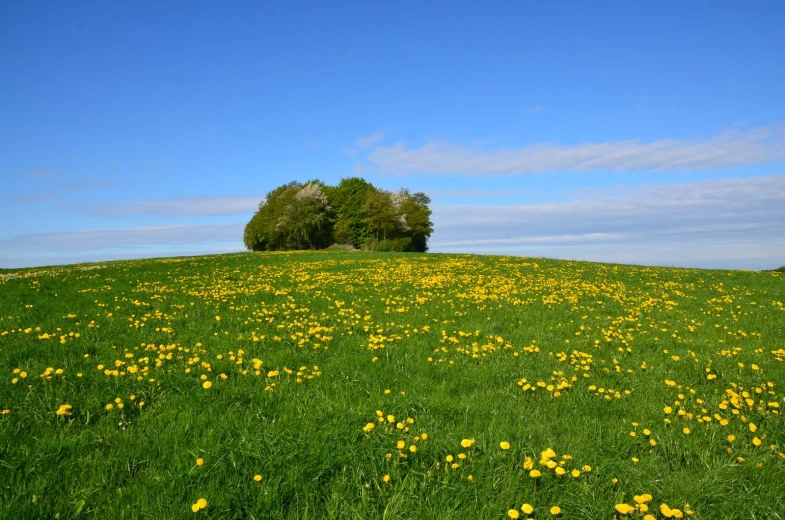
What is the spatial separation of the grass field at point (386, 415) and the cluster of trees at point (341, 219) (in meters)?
47.3

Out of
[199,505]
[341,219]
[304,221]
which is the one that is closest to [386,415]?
[199,505]

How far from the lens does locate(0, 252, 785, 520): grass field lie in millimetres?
3996

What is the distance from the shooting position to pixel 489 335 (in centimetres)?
955

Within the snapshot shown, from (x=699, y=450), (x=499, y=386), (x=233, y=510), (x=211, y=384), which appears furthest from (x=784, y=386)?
(x=211, y=384)

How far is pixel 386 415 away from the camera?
5516mm

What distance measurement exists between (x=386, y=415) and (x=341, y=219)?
211 ft

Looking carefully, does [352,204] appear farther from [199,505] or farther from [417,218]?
[199,505]

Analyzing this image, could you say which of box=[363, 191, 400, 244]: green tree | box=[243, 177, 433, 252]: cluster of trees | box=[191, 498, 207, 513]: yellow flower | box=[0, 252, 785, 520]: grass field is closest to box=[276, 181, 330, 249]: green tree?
box=[243, 177, 433, 252]: cluster of trees

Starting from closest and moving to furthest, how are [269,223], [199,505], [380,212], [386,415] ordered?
[199,505], [386,415], [380,212], [269,223]

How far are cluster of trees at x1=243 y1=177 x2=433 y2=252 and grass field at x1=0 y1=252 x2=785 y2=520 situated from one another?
4729 centimetres

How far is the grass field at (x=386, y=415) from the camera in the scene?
3996mm

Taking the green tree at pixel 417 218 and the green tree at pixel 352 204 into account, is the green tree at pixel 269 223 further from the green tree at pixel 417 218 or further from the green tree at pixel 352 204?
the green tree at pixel 417 218

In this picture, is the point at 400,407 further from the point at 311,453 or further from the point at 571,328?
the point at 571,328

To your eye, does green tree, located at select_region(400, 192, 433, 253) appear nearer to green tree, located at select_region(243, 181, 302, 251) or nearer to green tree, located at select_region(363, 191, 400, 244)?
green tree, located at select_region(363, 191, 400, 244)
